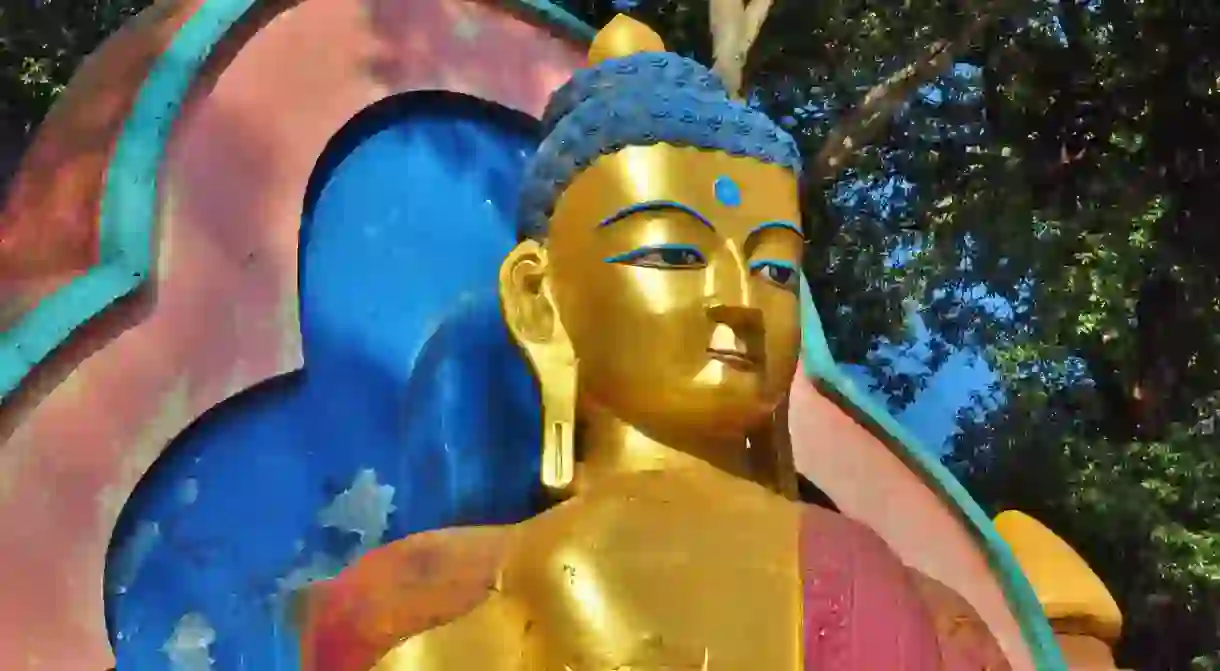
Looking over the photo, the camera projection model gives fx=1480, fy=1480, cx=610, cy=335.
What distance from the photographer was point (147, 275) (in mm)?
3064

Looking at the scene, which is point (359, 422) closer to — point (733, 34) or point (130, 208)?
point (130, 208)

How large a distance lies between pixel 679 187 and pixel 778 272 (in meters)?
0.29

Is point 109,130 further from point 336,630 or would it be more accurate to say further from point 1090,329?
point 1090,329

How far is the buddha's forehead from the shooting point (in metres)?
3.06

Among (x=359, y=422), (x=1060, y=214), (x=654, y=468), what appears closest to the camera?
(x=654, y=468)

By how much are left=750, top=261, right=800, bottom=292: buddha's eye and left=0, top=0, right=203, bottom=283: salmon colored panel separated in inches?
54.3

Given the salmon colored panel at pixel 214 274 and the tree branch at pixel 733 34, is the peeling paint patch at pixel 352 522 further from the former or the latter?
the tree branch at pixel 733 34

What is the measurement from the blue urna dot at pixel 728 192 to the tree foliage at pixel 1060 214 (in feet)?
13.5

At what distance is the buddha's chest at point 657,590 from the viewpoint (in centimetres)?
267

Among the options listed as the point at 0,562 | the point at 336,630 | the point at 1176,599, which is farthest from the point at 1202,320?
the point at 0,562

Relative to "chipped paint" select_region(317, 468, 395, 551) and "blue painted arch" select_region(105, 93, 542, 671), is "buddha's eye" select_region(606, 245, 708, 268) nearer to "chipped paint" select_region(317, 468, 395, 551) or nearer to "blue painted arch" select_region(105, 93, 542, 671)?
"blue painted arch" select_region(105, 93, 542, 671)

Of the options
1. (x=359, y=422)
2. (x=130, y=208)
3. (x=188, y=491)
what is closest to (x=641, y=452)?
(x=359, y=422)

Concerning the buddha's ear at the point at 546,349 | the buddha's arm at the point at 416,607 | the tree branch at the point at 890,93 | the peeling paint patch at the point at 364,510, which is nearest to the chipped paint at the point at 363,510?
the peeling paint patch at the point at 364,510

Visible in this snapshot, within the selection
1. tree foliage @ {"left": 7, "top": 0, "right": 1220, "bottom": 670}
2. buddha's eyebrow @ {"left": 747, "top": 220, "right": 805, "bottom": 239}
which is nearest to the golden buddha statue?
buddha's eyebrow @ {"left": 747, "top": 220, "right": 805, "bottom": 239}
